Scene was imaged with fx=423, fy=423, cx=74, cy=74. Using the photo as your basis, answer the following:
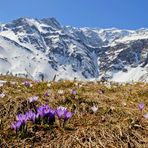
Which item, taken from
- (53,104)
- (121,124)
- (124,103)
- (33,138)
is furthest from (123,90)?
(33,138)

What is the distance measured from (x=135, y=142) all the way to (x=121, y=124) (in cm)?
50

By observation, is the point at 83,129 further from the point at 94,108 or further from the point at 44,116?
the point at 94,108

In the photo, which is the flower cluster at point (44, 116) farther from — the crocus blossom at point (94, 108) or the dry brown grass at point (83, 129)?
the crocus blossom at point (94, 108)

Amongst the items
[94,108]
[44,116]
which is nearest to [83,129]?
[44,116]

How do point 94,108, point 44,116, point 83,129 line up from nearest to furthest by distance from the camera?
point 83,129
point 44,116
point 94,108

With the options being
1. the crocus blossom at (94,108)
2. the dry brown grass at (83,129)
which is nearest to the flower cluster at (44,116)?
the dry brown grass at (83,129)

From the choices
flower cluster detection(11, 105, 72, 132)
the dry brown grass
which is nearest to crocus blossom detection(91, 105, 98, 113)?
the dry brown grass

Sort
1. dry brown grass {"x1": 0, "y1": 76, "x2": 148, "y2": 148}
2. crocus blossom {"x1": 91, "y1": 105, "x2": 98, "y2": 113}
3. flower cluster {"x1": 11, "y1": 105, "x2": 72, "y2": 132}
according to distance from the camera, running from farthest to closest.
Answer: crocus blossom {"x1": 91, "y1": 105, "x2": 98, "y2": 113}, flower cluster {"x1": 11, "y1": 105, "x2": 72, "y2": 132}, dry brown grass {"x1": 0, "y1": 76, "x2": 148, "y2": 148}

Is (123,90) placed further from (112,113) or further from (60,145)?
(60,145)

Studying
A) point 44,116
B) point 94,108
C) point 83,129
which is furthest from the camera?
Answer: point 94,108

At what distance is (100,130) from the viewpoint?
5008 mm

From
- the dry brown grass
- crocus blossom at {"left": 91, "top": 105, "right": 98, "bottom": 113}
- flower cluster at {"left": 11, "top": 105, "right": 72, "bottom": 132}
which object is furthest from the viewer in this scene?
crocus blossom at {"left": 91, "top": 105, "right": 98, "bottom": 113}

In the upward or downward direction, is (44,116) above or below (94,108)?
below

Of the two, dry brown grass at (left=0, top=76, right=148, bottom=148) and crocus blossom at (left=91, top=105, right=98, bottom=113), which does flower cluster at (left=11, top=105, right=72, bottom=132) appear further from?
crocus blossom at (left=91, top=105, right=98, bottom=113)
